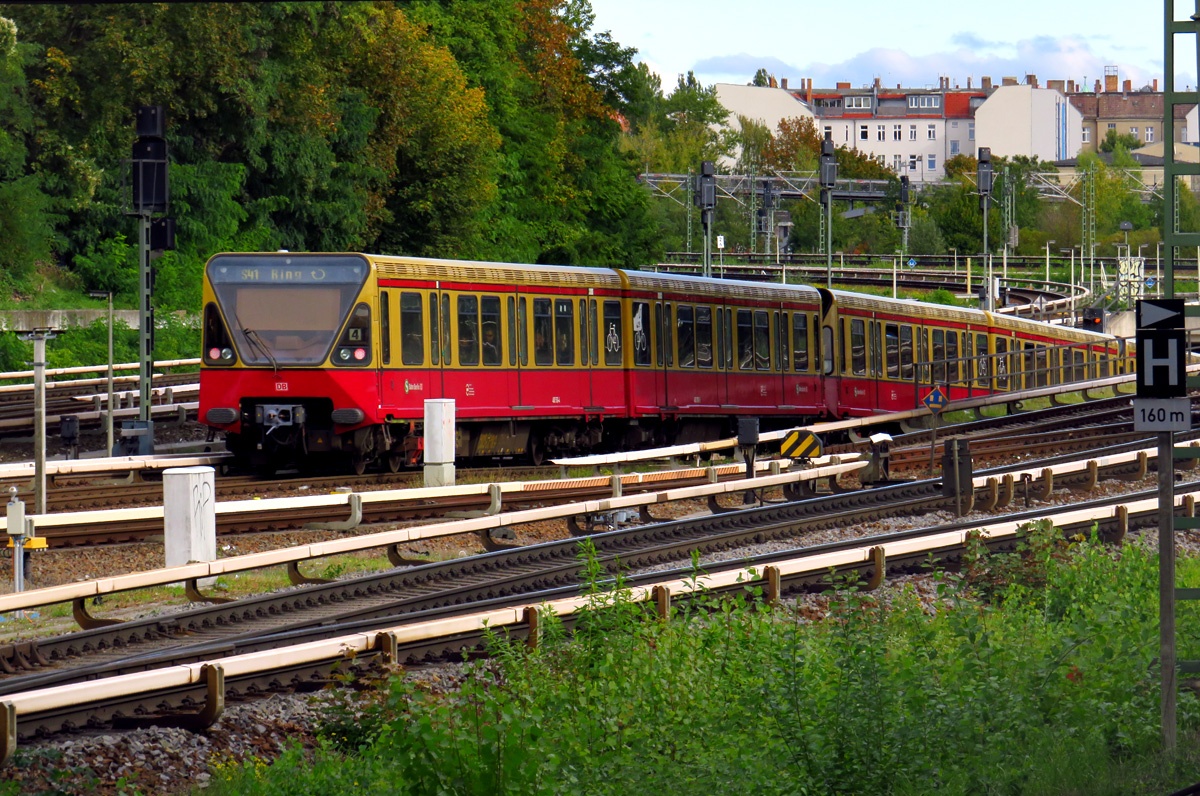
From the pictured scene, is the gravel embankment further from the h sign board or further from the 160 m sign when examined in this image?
the h sign board

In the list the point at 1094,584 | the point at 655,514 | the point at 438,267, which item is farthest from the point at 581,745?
the point at 438,267

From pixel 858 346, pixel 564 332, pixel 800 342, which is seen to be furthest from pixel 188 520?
pixel 858 346

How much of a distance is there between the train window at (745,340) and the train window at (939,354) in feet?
25.2

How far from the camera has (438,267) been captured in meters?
23.3

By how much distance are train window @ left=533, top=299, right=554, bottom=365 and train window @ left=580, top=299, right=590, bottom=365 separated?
700 mm

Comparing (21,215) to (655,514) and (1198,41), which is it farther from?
(1198,41)

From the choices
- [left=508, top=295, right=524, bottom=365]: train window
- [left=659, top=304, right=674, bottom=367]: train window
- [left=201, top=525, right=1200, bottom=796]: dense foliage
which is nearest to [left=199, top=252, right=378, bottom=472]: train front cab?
[left=508, top=295, right=524, bottom=365]: train window

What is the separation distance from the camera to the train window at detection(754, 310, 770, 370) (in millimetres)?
29922

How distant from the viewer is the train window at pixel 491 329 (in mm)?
24078

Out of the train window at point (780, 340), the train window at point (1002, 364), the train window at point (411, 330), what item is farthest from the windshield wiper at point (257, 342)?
the train window at point (1002, 364)

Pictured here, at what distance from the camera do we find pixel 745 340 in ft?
97.1

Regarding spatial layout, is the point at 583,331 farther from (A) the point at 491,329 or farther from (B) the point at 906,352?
(B) the point at 906,352

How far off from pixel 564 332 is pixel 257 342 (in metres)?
5.10

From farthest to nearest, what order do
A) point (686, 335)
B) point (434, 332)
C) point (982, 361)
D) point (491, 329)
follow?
point (982, 361) → point (686, 335) → point (491, 329) → point (434, 332)
